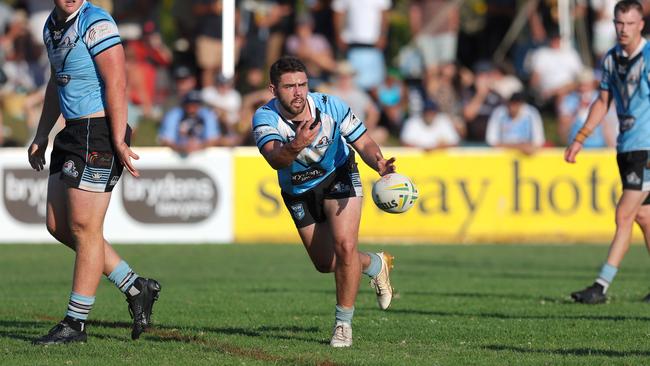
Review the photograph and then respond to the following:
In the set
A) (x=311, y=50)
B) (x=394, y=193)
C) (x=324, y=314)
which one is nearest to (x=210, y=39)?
(x=311, y=50)

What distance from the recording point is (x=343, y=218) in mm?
7824

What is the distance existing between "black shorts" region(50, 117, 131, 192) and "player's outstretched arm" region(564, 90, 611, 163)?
4.53 meters

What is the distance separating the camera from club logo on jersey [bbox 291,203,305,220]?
808 centimetres

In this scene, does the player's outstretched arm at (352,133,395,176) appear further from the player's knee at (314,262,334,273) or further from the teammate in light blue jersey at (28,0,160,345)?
the teammate in light blue jersey at (28,0,160,345)

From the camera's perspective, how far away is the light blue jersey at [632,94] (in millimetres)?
10648

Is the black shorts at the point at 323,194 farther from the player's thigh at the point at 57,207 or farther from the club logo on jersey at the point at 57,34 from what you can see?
the club logo on jersey at the point at 57,34

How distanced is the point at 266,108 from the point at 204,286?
16.5 feet

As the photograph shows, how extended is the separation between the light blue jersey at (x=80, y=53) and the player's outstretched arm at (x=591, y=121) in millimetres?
A: 4635

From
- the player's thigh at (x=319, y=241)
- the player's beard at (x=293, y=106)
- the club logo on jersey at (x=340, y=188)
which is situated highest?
the player's beard at (x=293, y=106)

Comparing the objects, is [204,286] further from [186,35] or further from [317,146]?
[186,35]

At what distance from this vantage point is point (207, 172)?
1838 cm

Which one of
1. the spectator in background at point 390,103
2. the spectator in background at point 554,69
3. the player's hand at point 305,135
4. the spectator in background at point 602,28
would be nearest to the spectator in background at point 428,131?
the spectator in background at point 390,103

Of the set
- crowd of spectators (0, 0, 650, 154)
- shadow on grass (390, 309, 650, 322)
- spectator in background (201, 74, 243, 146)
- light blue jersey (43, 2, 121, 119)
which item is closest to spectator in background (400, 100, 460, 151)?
crowd of spectators (0, 0, 650, 154)

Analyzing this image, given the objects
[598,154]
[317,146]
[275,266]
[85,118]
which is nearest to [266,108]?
[317,146]
